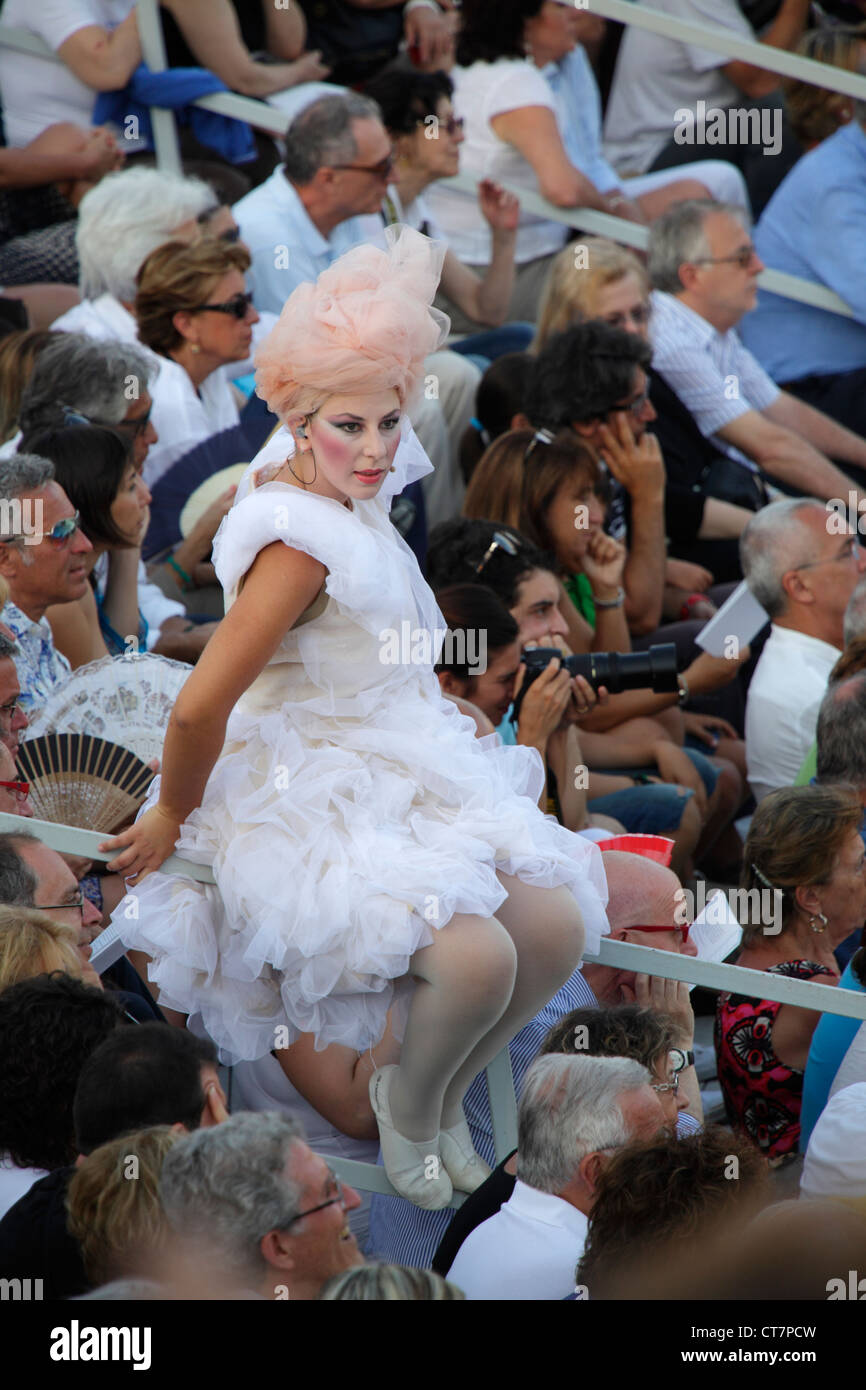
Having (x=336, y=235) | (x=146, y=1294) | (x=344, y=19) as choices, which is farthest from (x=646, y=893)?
(x=344, y=19)

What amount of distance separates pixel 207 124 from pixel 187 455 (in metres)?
1.74

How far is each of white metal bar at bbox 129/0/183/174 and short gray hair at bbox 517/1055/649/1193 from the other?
333 cm

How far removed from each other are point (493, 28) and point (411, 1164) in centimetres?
435

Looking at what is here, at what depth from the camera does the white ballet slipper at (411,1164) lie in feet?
7.75

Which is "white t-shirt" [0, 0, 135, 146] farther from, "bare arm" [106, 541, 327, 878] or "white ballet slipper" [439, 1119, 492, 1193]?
"white ballet slipper" [439, 1119, 492, 1193]

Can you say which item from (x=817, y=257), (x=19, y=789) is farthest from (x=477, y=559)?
(x=817, y=257)

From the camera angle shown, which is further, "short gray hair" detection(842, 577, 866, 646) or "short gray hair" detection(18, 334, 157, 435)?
"short gray hair" detection(842, 577, 866, 646)

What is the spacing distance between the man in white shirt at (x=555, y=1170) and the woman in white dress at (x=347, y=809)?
11cm

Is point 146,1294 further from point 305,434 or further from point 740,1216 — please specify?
point 305,434

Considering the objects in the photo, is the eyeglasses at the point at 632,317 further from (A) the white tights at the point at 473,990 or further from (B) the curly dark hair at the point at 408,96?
(A) the white tights at the point at 473,990

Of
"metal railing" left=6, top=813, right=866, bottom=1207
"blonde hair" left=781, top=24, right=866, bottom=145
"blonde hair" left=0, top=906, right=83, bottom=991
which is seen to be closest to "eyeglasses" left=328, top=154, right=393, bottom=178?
"blonde hair" left=781, top=24, right=866, bottom=145

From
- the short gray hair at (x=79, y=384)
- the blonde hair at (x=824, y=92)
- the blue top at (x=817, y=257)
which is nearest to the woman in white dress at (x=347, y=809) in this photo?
the short gray hair at (x=79, y=384)

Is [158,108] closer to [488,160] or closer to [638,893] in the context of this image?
[488,160]

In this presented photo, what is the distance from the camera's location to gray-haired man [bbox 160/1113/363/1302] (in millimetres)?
1888
